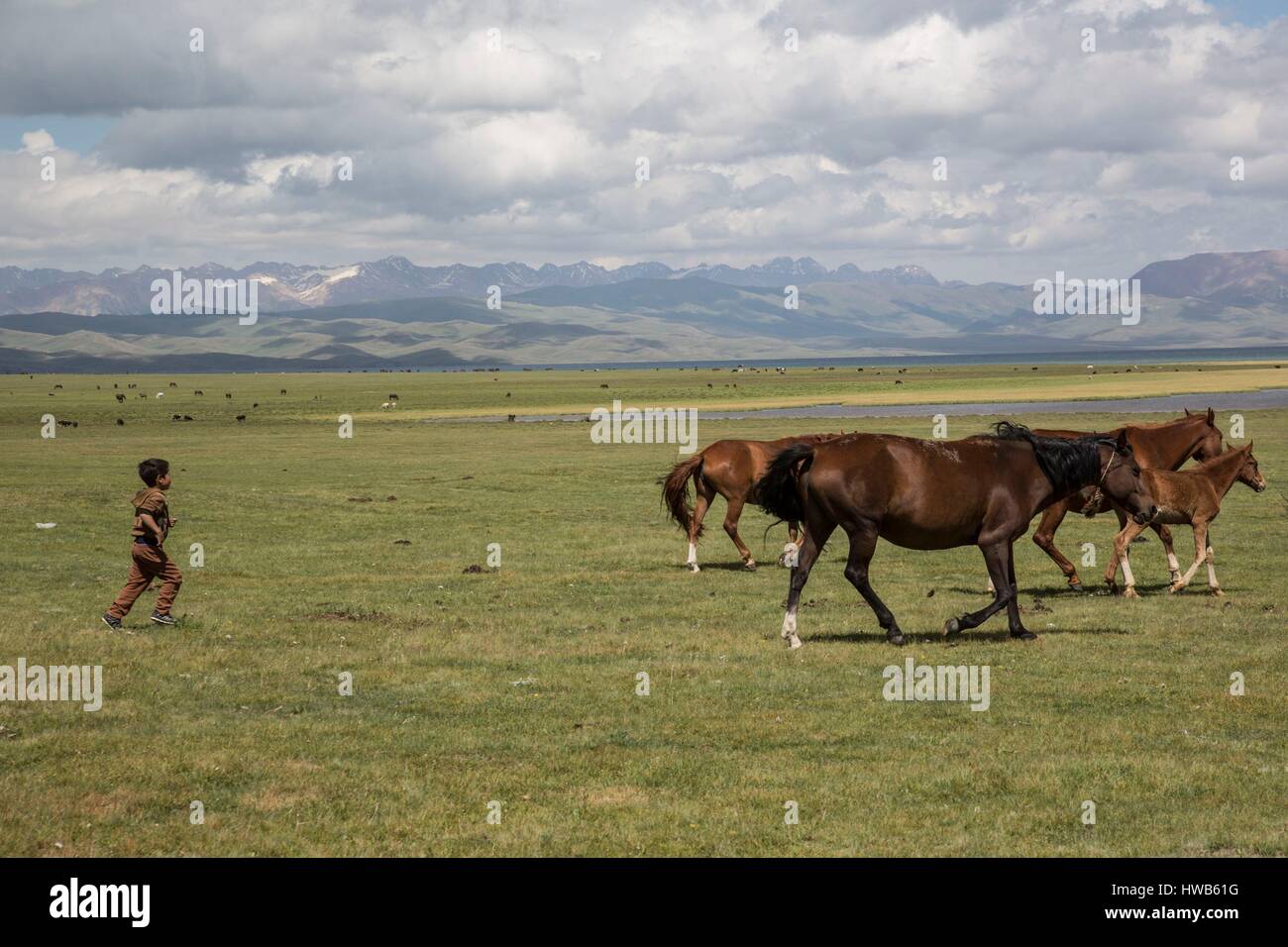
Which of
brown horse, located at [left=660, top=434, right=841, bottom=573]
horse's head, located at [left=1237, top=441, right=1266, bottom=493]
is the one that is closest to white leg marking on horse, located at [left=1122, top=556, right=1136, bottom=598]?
horse's head, located at [left=1237, top=441, right=1266, bottom=493]

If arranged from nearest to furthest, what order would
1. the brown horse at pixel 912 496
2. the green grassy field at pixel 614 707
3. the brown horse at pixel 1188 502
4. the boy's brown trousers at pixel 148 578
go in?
1. the green grassy field at pixel 614 707
2. the brown horse at pixel 912 496
3. the boy's brown trousers at pixel 148 578
4. the brown horse at pixel 1188 502

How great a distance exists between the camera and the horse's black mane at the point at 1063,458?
Result: 1758 centimetres

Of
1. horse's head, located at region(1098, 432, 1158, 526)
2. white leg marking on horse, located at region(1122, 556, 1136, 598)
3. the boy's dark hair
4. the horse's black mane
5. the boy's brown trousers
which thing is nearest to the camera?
the boy's dark hair

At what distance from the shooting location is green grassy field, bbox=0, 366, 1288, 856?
10.1 meters

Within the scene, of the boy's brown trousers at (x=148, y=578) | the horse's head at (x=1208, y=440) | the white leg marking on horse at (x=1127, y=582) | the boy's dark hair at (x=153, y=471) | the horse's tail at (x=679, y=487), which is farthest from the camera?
the horse's tail at (x=679, y=487)

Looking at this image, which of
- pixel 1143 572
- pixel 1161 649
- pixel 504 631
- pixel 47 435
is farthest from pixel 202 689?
pixel 47 435

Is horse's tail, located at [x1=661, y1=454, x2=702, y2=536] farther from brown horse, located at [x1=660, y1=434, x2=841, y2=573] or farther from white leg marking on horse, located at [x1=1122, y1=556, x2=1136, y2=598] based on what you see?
white leg marking on horse, located at [x1=1122, y1=556, x2=1136, y2=598]

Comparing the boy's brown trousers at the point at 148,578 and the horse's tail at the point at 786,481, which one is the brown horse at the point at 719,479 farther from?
the boy's brown trousers at the point at 148,578

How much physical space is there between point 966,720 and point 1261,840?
12.8ft

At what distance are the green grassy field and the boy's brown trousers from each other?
22.6 inches

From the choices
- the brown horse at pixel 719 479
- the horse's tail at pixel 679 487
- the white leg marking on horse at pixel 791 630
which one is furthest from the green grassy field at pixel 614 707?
the horse's tail at pixel 679 487

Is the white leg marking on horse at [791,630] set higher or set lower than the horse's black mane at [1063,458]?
lower

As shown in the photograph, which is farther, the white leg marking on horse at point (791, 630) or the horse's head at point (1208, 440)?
the horse's head at point (1208, 440)

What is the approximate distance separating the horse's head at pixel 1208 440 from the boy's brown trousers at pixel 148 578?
17187mm
